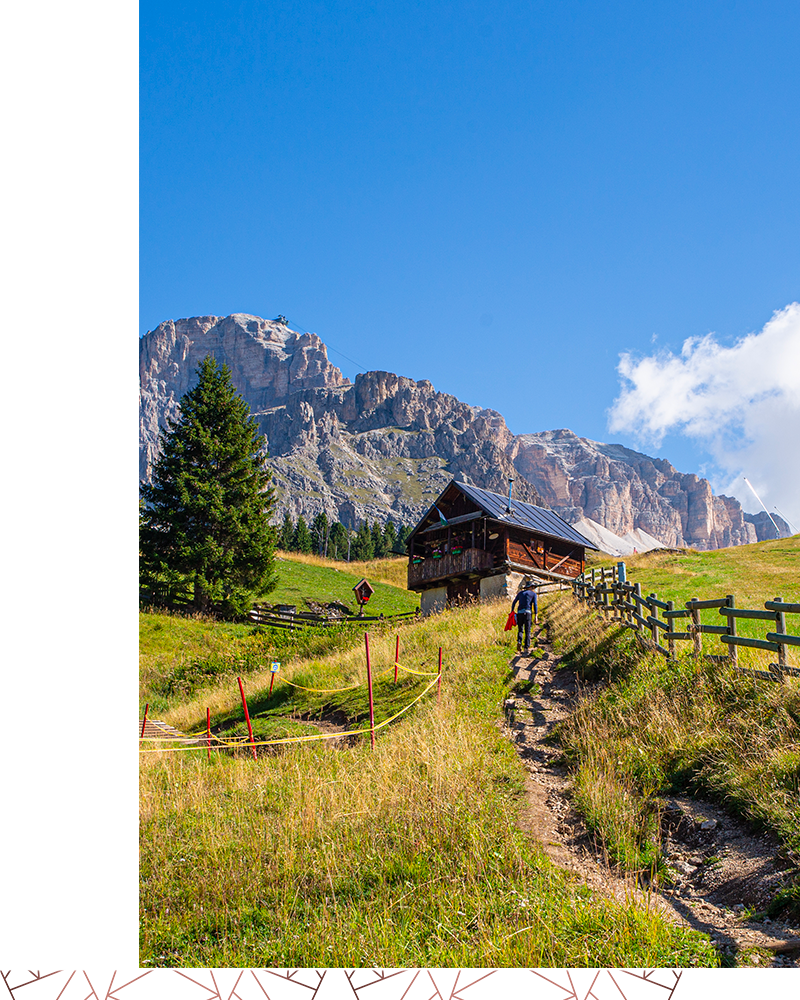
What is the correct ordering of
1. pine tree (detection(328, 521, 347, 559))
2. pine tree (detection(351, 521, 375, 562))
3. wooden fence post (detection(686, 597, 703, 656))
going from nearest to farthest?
wooden fence post (detection(686, 597, 703, 656)), pine tree (detection(351, 521, 375, 562)), pine tree (detection(328, 521, 347, 559))

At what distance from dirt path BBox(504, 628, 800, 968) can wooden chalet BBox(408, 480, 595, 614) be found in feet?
Result: 77.7

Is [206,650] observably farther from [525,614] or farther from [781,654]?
[781,654]

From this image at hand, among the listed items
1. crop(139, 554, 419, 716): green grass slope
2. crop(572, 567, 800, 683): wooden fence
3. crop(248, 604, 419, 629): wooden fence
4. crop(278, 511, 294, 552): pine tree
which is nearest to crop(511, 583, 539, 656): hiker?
crop(572, 567, 800, 683): wooden fence

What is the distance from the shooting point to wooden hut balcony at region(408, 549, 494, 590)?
103 ft

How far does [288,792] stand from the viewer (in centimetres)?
755

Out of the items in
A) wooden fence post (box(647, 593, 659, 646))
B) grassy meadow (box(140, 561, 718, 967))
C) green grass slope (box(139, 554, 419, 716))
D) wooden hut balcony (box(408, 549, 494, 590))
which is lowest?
green grass slope (box(139, 554, 419, 716))

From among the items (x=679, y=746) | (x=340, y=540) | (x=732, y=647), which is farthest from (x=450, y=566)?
(x=340, y=540)

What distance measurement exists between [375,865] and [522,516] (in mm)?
28620

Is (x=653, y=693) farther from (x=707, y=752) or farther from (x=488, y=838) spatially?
(x=488, y=838)

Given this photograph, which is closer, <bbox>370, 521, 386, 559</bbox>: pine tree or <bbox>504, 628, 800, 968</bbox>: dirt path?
<bbox>504, 628, 800, 968</bbox>: dirt path

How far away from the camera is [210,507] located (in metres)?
30.8

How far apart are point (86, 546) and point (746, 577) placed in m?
30.9

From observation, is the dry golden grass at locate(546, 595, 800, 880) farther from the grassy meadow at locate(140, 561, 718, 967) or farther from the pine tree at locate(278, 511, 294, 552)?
the pine tree at locate(278, 511, 294, 552)

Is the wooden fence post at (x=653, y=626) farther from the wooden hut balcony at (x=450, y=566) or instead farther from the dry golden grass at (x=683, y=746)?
the wooden hut balcony at (x=450, y=566)
